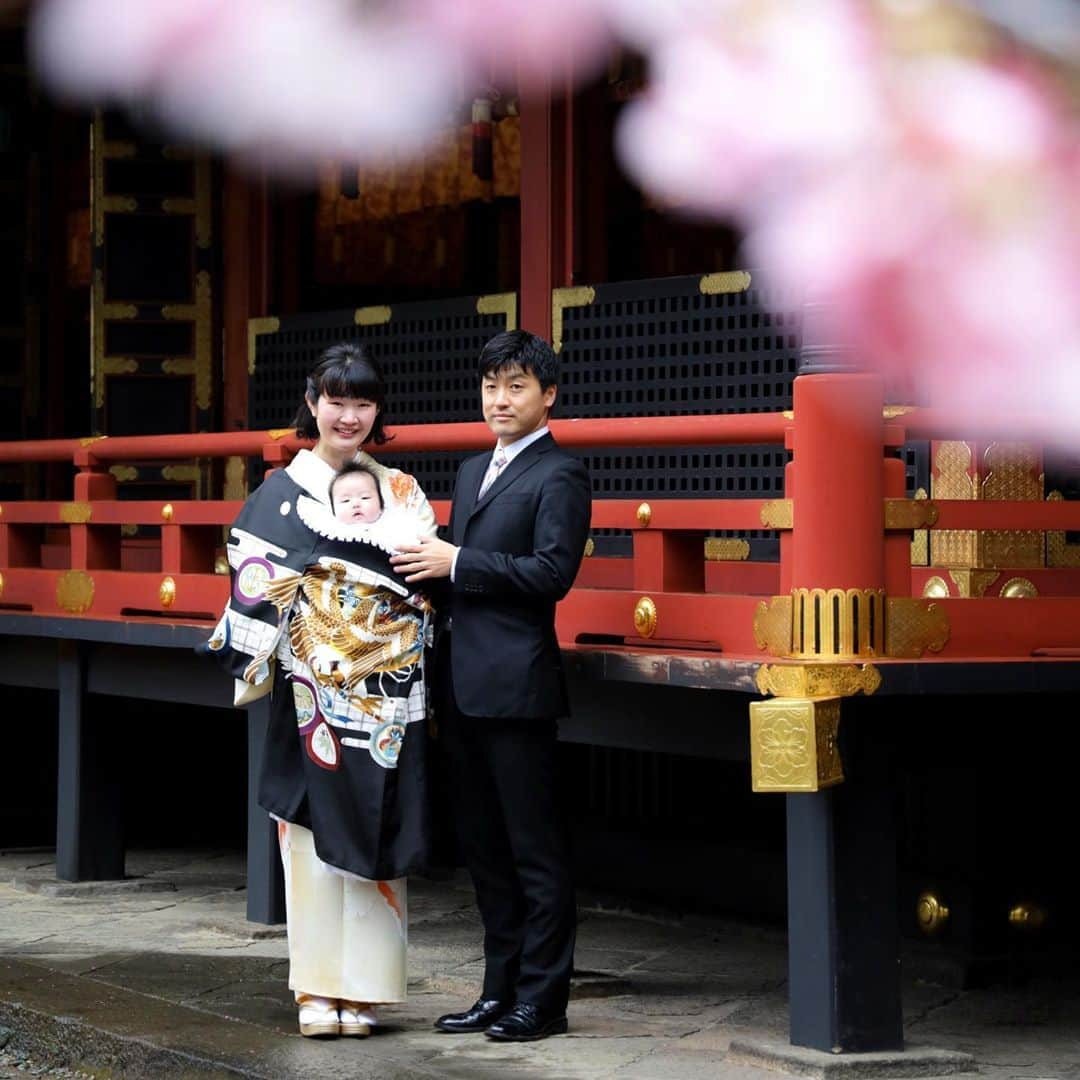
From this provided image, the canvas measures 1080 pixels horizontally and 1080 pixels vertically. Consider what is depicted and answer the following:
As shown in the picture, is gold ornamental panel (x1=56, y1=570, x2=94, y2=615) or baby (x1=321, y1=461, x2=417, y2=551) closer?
baby (x1=321, y1=461, x2=417, y2=551)

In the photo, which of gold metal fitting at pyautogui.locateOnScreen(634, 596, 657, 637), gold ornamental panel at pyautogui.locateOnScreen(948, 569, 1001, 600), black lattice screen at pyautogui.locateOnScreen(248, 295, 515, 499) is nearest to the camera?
gold metal fitting at pyautogui.locateOnScreen(634, 596, 657, 637)

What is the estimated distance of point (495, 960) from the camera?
251 inches

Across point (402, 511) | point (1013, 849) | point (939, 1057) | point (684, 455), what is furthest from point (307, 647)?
point (684, 455)

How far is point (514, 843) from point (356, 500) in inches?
40.9

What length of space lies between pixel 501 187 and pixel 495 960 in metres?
5.72

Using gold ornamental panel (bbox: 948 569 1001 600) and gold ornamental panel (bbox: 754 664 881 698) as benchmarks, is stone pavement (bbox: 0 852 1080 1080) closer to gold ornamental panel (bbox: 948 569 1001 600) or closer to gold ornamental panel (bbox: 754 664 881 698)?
gold ornamental panel (bbox: 754 664 881 698)

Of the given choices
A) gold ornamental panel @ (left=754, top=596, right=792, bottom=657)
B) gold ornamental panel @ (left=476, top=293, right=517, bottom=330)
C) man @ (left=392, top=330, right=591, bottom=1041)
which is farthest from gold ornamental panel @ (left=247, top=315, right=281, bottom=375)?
gold ornamental panel @ (left=754, top=596, right=792, bottom=657)

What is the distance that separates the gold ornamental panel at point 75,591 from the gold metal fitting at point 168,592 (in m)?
0.59

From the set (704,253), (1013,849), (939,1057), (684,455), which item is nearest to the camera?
(939,1057)

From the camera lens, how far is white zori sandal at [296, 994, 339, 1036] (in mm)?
6371

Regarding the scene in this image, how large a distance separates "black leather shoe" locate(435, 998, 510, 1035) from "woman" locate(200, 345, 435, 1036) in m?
0.17

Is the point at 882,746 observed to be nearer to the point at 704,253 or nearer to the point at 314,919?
the point at 314,919

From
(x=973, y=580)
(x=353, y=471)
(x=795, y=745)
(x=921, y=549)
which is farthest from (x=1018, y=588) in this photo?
(x=353, y=471)

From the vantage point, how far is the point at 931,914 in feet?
25.1
